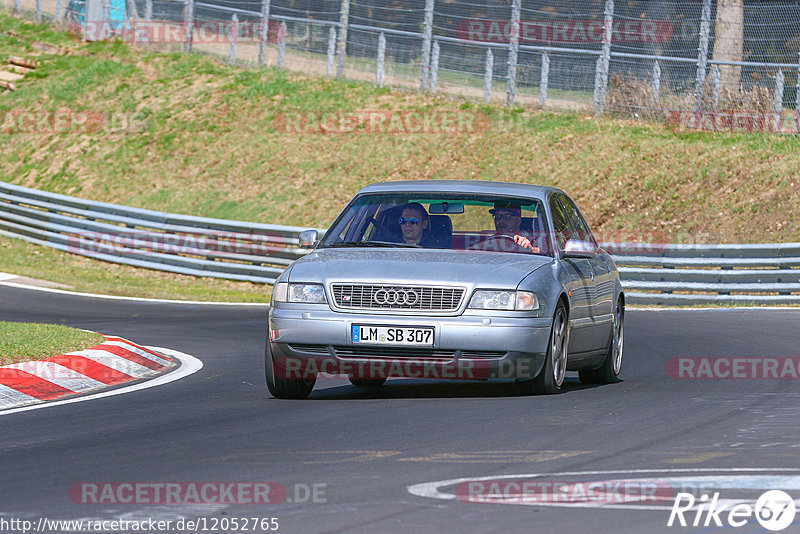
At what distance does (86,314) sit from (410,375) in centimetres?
998

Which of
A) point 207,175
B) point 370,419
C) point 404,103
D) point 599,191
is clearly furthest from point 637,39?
point 370,419

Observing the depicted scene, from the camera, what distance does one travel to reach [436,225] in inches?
398

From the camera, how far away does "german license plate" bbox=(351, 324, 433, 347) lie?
8.99 meters

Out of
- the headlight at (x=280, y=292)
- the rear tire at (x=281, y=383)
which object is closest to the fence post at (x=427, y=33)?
the rear tire at (x=281, y=383)

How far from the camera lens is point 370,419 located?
8.36 metres

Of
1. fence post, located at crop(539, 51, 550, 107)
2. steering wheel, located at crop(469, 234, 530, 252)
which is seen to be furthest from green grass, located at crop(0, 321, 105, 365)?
fence post, located at crop(539, 51, 550, 107)

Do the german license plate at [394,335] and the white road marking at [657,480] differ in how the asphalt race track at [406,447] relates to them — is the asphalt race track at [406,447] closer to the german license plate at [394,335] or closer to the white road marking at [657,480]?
the white road marking at [657,480]

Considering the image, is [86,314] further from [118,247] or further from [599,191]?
[599,191]

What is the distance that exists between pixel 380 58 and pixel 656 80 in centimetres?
760

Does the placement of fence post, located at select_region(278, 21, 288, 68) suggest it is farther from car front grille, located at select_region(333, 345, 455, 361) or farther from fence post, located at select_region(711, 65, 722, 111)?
car front grille, located at select_region(333, 345, 455, 361)

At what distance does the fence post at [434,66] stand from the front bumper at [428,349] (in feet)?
74.5

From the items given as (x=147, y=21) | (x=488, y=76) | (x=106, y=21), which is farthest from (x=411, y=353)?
(x=106, y=21)

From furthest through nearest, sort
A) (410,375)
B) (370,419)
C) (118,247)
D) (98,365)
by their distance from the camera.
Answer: (118,247), (98,365), (410,375), (370,419)

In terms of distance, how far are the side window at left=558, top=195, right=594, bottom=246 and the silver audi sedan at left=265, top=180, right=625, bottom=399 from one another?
0.99 m
